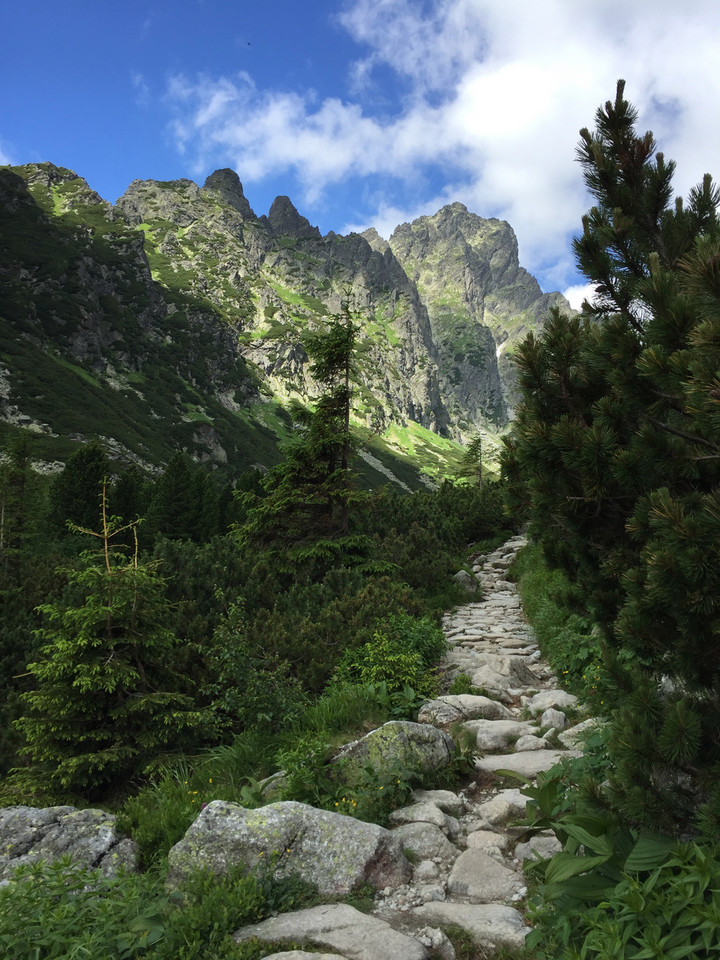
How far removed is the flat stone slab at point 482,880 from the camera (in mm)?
3429

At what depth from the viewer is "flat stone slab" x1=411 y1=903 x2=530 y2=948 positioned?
2.96 metres

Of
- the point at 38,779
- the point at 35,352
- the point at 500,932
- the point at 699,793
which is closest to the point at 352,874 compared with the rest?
the point at 500,932

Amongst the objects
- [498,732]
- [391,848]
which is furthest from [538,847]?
[498,732]

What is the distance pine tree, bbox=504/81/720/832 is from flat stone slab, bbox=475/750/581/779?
1.83 m

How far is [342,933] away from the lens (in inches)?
118

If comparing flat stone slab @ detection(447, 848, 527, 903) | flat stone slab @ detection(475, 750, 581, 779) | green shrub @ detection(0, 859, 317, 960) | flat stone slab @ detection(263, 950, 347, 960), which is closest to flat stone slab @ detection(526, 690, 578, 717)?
flat stone slab @ detection(475, 750, 581, 779)

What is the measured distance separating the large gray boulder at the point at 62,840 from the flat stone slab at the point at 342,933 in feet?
5.15

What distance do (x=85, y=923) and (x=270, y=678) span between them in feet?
12.5

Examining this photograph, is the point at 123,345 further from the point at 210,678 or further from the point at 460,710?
the point at 460,710

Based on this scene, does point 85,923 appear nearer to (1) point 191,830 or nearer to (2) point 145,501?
(1) point 191,830

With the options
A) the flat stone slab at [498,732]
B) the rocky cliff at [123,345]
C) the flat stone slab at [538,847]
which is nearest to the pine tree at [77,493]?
the flat stone slab at [498,732]

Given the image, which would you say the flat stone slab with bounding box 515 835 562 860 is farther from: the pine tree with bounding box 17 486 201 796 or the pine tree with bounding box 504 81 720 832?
the pine tree with bounding box 17 486 201 796

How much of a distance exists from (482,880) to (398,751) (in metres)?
1.49

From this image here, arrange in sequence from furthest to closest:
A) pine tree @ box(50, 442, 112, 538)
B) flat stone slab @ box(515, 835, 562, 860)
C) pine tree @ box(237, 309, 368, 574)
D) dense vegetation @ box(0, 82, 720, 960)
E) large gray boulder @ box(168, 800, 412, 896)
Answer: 1. pine tree @ box(50, 442, 112, 538)
2. pine tree @ box(237, 309, 368, 574)
3. flat stone slab @ box(515, 835, 562, 860)
4. large gray boulder @ box(168, 800, 412, 896)
5. dense vegetation @ box(0, 82, 720, 960)
